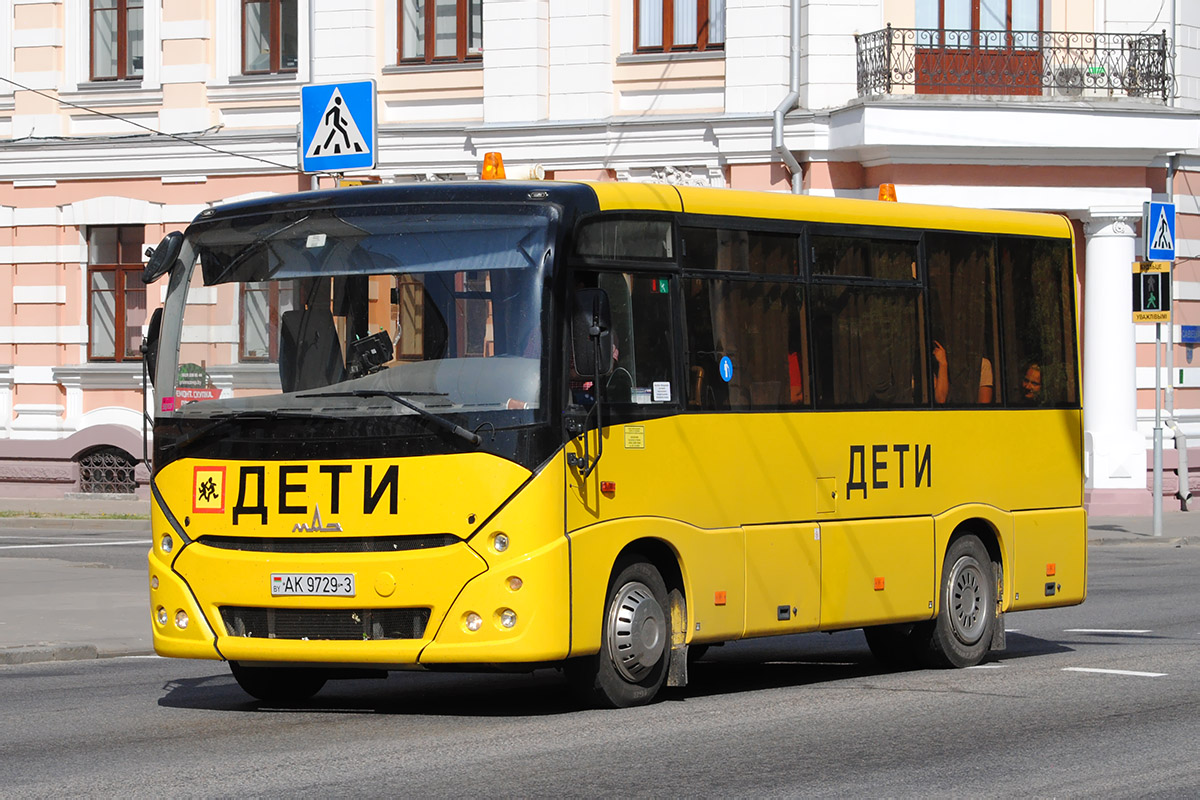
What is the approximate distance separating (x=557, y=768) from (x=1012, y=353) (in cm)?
621

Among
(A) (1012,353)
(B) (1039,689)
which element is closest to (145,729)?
(B) (1039,689)

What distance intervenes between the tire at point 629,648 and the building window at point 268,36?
2146 cm

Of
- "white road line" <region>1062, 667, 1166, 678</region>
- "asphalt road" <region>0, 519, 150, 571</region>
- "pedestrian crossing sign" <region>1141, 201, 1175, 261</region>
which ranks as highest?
"pedestrian crossing sign" <region>1141, 201, 1175, 261</region>

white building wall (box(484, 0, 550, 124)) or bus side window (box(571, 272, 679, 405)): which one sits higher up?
white building wall (box(484, 0, 550, 124))

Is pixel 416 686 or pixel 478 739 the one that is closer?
pixel 478 739

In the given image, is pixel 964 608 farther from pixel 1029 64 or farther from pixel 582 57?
pixel 582 57

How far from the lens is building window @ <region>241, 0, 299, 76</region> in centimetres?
3050

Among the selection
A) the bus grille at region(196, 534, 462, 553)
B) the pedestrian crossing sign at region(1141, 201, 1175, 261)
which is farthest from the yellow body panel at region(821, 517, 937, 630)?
the pedestrian crossing sign at region(1141, 201, 1175, 261)

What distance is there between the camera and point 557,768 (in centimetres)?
837

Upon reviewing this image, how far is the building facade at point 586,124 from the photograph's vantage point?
90.9 ft

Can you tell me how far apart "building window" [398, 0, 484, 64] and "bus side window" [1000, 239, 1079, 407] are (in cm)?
1674

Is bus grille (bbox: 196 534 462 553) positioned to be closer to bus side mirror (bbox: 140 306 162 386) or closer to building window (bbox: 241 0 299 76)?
bus side mirror (bbox: 140 306 162 386)

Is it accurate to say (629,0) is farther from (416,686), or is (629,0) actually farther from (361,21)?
(416,686)

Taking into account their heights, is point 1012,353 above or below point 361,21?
below
